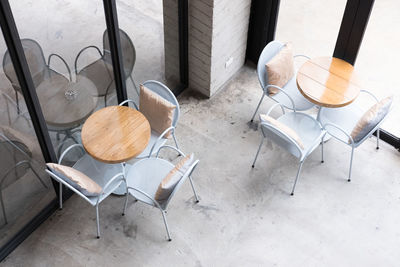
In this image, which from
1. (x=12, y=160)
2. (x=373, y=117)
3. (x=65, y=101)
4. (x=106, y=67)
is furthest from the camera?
(x=106, y=67)

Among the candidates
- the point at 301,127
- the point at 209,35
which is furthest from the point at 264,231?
the point at 209,35

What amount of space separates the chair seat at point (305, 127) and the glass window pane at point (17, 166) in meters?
2.74

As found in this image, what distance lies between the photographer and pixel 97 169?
15.9 ft

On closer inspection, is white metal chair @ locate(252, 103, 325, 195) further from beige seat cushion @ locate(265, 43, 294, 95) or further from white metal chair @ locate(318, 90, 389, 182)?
beige seat cushion @ locate(265, 43, 294, 95)

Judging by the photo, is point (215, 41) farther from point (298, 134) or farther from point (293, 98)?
point (298, 134)

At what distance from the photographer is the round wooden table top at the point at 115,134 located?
182 inches

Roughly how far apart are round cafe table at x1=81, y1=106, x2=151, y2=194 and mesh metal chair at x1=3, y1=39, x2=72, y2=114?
0.63m

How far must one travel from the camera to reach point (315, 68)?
18.0ft

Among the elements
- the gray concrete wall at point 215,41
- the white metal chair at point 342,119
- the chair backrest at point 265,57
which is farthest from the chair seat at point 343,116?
the gray concrete wall at point 215,41

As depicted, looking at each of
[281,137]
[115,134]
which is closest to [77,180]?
[115,134]

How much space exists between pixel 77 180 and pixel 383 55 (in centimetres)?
384

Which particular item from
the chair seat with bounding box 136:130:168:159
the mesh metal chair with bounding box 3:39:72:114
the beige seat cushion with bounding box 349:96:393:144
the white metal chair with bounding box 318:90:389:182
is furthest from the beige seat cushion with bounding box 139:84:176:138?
the beige seat cushion with bounding box 349:96:393:144

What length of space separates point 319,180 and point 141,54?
2.53 m

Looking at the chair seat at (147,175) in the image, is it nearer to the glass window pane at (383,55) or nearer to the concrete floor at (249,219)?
the concrete floor at (249,219)
